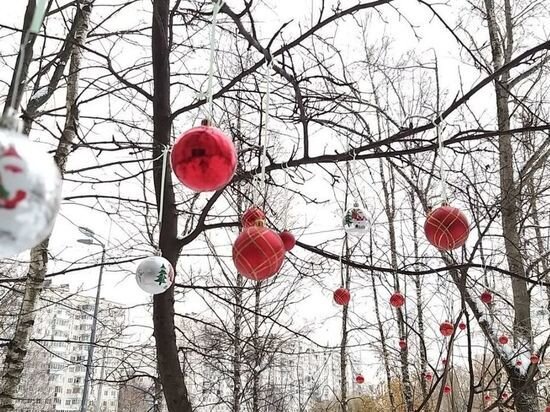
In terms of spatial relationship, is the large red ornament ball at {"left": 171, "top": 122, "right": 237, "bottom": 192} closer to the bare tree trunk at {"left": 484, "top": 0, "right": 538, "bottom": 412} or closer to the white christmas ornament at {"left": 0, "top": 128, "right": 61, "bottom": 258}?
the white christmas ornament at {"left": 0, "top": 128, "right": 61, "bottom": 258}

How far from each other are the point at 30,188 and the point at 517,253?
5.34 meters

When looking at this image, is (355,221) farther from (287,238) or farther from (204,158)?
(204,158)

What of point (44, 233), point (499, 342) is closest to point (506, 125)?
point (499, 342)

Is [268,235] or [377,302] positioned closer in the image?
[268,235]

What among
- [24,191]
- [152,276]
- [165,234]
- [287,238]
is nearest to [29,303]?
[165,234]

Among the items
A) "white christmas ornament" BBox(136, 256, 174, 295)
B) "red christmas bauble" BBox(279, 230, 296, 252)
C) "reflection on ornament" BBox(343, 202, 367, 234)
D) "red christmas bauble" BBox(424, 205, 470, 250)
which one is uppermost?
"reflection on ornament" BBox(343, 202, 367, 234)

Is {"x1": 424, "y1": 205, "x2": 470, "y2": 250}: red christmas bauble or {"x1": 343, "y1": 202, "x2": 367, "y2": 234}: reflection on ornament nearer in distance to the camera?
{"x1": 424, "y1": 205, "x2": 470, "y2": 250}: red christmas bauble

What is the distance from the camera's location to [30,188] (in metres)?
0.90

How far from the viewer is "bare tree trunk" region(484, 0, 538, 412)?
180 inches

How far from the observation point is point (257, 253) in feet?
4.92

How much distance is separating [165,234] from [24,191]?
200 cm

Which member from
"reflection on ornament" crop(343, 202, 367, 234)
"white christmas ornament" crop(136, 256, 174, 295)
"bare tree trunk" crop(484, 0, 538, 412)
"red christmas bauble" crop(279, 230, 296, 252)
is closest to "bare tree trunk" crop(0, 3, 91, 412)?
"white christmas ornament" crop(136, 256, 174, 295)

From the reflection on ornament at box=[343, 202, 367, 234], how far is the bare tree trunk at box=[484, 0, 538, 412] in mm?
2702

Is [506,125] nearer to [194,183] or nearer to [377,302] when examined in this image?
[194,183]
